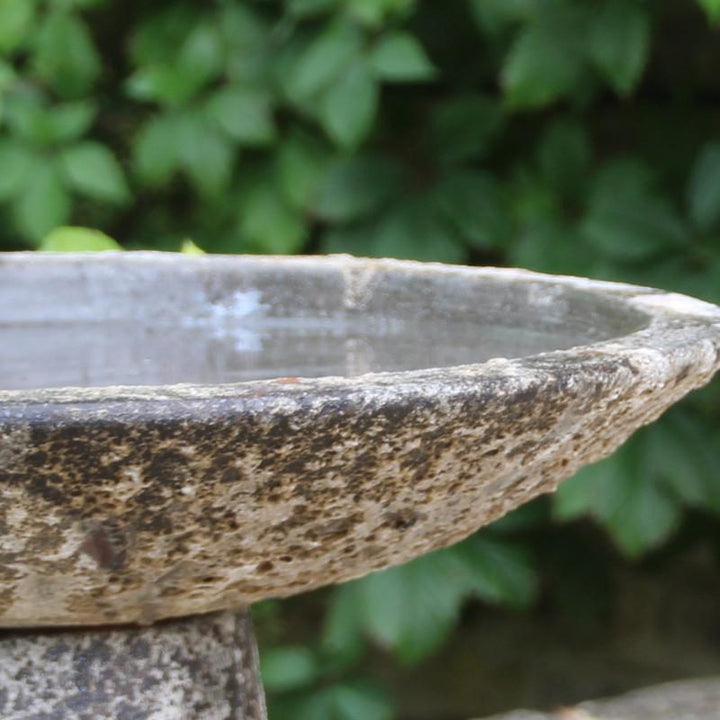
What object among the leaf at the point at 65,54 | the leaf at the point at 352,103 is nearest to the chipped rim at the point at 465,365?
the leaf at the point at 352,103

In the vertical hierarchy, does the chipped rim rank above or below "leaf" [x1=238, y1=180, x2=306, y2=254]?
below

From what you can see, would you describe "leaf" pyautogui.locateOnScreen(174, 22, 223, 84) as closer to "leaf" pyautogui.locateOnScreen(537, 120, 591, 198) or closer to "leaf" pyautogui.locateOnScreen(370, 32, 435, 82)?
"leaf" pyautogui.locateOnScreen(370, 32, 435, 82)

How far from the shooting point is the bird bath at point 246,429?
646 millimetres

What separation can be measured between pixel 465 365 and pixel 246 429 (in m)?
0.20

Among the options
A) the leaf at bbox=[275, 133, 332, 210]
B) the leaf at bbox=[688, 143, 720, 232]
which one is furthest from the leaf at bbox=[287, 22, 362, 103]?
the leaf at bbox=[688, 143, 720, 232]

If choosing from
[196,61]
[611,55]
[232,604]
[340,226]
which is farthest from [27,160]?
[232,604]

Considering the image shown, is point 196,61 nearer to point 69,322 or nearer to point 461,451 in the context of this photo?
point 69,322

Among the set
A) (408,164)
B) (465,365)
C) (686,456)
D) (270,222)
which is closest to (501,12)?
(408,164)

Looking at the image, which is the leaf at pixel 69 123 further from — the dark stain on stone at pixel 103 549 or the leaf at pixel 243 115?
the dark stain on stone at pixel 103 549

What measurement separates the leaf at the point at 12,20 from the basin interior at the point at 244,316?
985mm

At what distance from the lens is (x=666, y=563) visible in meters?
2.56

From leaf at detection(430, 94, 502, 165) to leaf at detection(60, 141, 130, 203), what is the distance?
499 millimetres

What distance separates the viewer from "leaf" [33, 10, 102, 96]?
2127 mm

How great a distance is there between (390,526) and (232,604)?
0.15 meters
